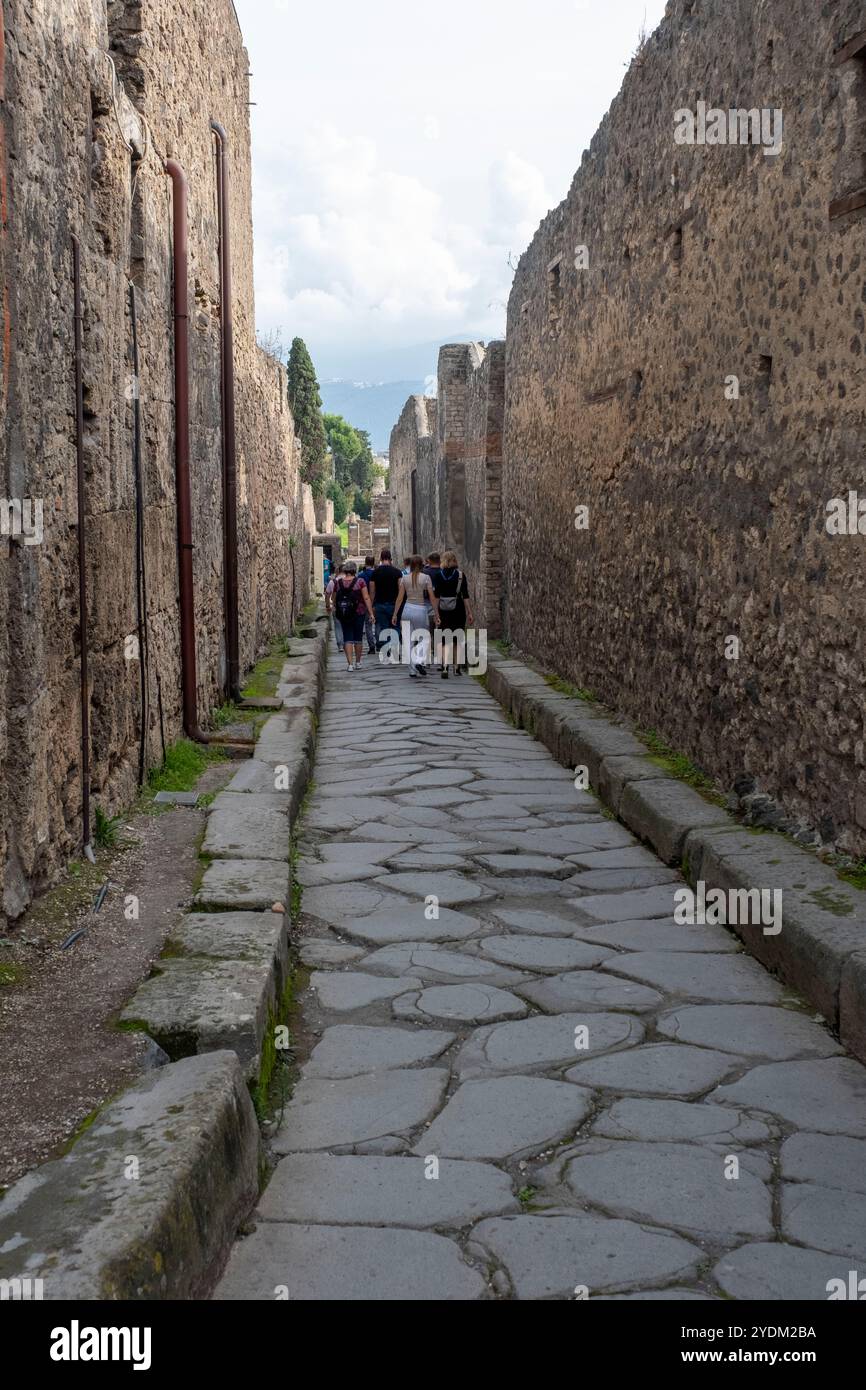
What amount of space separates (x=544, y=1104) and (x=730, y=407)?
339 centimetres

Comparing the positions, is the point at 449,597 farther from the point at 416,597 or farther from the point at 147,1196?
the point at 147,1196

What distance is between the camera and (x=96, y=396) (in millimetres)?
4648

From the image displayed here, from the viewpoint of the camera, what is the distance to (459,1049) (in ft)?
10.7

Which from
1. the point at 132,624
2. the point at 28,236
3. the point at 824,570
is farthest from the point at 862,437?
the point at 132,624

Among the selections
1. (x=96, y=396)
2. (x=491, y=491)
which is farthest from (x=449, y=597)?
(x=96, y=396)

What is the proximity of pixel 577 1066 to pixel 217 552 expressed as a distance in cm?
564

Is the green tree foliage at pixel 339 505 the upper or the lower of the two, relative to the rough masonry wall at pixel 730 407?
upper

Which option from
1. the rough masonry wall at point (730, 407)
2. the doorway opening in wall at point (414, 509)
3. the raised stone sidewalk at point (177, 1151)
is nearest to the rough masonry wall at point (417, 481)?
the doorway opening in wall at point (414, 509)

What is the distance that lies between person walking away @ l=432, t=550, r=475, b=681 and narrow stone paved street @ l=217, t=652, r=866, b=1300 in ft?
23.4

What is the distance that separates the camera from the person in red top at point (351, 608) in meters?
13.0

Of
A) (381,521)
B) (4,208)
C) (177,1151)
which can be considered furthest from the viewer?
(381,521)

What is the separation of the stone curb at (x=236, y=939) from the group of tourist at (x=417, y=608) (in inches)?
233

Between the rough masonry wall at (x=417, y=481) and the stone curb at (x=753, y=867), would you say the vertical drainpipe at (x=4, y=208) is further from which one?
the rough masonry wall at (x=417, y=481)

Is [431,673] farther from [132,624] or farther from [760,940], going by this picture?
[760,940]
